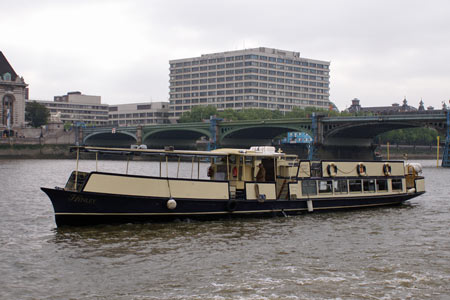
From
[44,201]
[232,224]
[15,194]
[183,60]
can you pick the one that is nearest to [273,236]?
[232,224]

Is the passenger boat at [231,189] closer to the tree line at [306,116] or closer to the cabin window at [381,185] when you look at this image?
the cabin window at [381,185]

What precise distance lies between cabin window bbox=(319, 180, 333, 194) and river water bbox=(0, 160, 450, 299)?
1.92 m

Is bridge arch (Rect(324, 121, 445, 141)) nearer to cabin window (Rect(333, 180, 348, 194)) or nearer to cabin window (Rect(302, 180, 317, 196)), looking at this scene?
cabin window (Rect(333, 180, 348, 194))

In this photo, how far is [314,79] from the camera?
198 m

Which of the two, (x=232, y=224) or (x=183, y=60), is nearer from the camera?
(x=232, y=224)

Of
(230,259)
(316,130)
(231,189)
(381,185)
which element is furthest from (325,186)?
(316,130)

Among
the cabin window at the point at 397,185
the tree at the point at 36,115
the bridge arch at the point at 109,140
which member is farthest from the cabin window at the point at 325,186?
the tree at the point at 36,115

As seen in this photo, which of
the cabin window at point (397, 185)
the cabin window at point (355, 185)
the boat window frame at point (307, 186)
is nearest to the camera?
the boat window frame at point (307, 186)

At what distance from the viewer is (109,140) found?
143 m

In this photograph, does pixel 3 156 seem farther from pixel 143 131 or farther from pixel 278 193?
pixel 278 193

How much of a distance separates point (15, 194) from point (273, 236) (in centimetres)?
2348

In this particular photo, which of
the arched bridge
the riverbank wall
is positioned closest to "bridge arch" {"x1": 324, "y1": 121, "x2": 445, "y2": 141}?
the arched bridge

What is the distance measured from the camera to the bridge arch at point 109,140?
136 m

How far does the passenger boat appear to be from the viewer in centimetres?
2353
